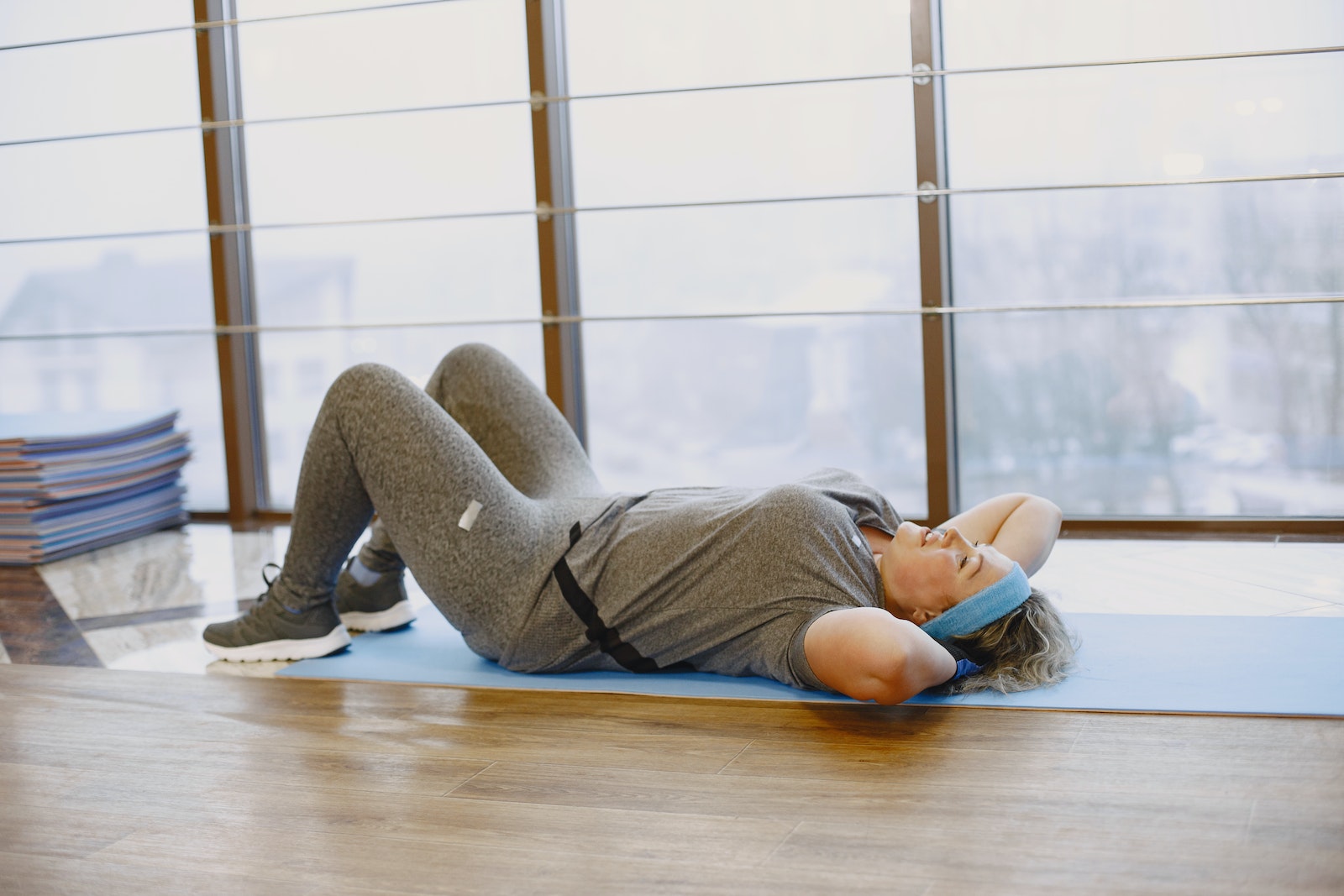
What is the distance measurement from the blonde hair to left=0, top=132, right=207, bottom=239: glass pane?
2.61 metres

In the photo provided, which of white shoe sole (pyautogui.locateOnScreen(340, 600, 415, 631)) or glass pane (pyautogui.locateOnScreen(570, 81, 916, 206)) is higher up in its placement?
glass pane (pyautogui.locateOnScreen(570, 81, 916, 206))

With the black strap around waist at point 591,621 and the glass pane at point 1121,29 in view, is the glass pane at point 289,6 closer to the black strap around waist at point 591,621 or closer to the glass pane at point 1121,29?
the glass pane at point 1121,29

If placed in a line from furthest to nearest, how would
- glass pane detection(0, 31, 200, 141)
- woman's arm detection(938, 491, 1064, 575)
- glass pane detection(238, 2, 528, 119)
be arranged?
glass pane detection(0, 31, 200, 141) → glass pane detection(238, 2, 528, 119) → woman's arm detection(938, 491, 1064, 575)

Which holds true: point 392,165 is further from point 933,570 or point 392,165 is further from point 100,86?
point 933,570

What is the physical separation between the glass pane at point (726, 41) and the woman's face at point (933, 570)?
162cm

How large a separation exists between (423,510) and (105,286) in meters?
2.24

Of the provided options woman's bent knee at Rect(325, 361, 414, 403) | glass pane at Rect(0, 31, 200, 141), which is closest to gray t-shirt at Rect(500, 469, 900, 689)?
woman's bent knee at Rect(325, 361, 414, 403)

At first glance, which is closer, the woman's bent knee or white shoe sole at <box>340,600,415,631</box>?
the woman's bent knee

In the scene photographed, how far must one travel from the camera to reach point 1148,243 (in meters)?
2.82

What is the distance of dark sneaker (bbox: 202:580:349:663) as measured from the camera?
2018 millimetres

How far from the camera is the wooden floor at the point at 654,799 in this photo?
47.2 inches

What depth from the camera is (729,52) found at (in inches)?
121

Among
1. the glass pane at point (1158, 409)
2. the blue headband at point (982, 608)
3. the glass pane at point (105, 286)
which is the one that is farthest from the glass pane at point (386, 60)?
the blue headband at point (982, 608)

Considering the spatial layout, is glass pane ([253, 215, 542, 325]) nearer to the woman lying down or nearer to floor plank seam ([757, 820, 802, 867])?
the woman lying down
